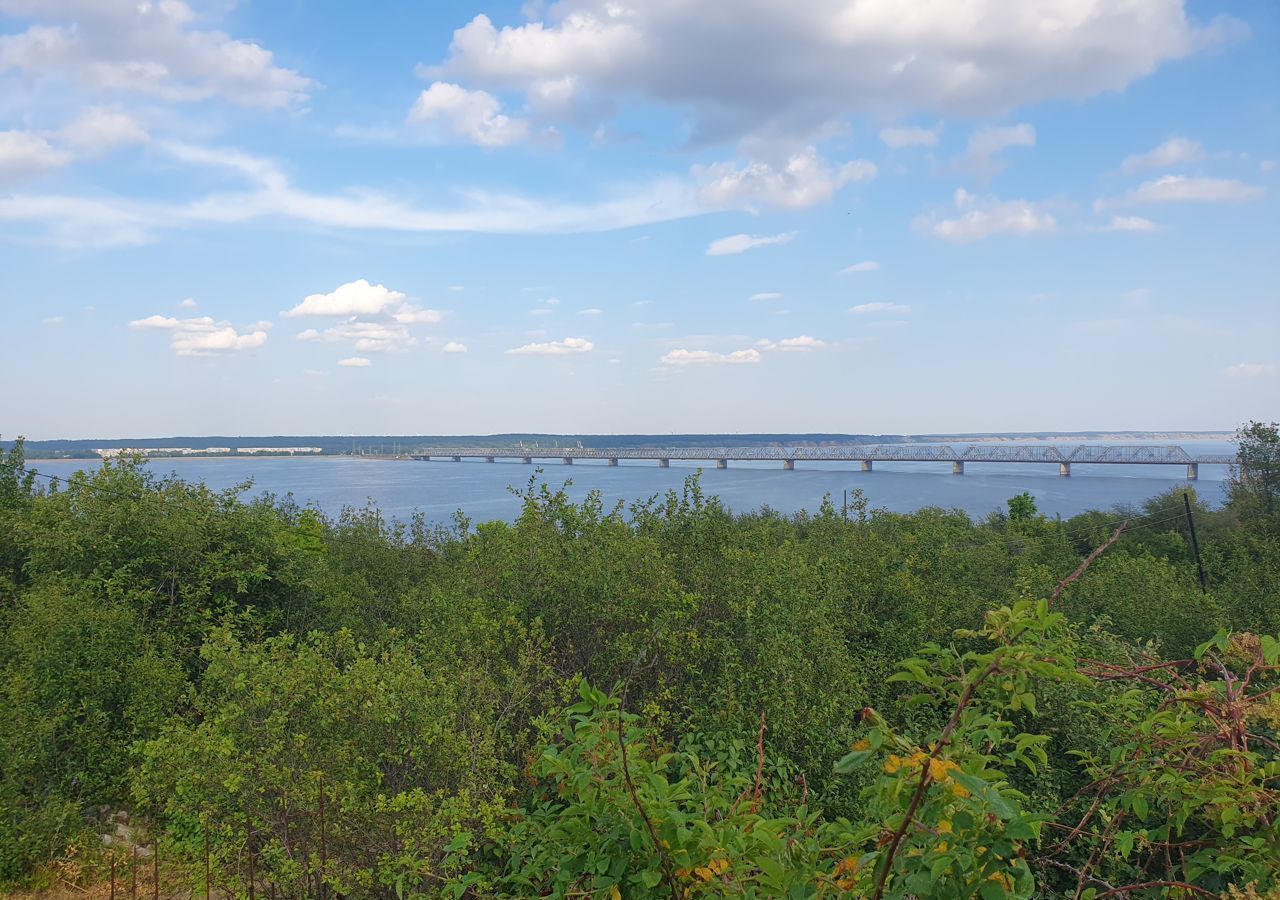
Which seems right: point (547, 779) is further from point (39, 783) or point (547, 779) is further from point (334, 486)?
point (334, 486)

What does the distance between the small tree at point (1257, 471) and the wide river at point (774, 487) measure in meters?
28.1

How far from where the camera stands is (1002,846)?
2105 mm

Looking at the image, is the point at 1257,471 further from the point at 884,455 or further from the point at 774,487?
the point at 884,455

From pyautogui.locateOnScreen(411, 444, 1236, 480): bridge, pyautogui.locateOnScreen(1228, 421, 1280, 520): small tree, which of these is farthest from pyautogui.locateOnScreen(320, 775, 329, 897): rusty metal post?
pyautogui.locateOnScreen(411, 444, 1236, 480): bridge

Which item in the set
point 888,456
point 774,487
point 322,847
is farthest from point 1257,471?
point 888,456

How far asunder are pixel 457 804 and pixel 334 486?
13489cm

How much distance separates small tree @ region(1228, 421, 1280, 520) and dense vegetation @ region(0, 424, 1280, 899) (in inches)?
838

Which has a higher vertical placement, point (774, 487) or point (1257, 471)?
point (1257, 471)

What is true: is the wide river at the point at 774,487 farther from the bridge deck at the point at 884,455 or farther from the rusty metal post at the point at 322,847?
the rusty metal post at the point at 322,847

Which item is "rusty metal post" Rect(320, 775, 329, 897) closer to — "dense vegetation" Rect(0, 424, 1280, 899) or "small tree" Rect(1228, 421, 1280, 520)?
"dense vegetation" Rect(0, 424, 1280, 899)

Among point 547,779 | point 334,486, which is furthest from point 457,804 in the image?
point 334,486

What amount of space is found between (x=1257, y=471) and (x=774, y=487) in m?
83.2

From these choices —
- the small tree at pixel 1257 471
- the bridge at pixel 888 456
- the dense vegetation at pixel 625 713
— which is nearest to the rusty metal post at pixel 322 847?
the dense vegetation at pixel 625 713

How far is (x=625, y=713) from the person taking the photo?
3365mm
